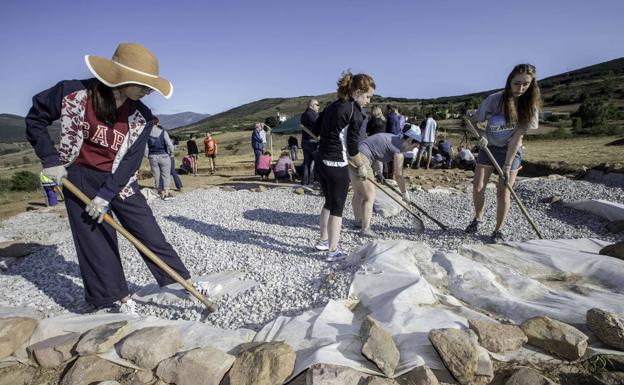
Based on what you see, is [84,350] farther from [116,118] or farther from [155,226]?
[116,118]

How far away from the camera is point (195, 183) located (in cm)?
1047

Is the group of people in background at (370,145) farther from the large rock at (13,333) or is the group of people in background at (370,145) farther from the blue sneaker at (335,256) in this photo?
the large rock at (13,333)

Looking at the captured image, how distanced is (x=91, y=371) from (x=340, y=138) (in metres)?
2.52

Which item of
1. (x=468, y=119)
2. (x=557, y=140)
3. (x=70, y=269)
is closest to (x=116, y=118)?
(x=70, y=269)

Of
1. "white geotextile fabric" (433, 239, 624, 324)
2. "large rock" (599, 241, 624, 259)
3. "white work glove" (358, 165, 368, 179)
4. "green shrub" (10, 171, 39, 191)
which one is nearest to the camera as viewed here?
"white geotextile fabric" (433, 239, 624, 324)

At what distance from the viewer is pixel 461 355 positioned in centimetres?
184

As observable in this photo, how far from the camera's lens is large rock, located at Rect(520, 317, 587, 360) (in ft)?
6.46

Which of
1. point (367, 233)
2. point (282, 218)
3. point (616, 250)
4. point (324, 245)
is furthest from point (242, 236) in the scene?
point (616, 250)

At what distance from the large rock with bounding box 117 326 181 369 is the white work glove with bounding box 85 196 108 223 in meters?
0.84

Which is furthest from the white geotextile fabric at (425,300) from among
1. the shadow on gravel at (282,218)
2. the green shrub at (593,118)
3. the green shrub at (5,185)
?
the green shrub at (593,118)

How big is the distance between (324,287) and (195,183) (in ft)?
27.5

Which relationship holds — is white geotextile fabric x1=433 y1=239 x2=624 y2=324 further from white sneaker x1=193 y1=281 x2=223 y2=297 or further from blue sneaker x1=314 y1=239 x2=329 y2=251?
white sneaker x1=193 y1=281 x2=223 y2=297

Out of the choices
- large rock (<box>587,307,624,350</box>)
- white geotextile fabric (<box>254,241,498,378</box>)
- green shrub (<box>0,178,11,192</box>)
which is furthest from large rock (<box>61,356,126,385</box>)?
green shrub (<box>0,178,11,192</box>)

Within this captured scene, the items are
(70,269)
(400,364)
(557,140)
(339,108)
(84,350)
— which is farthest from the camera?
(557,140)
